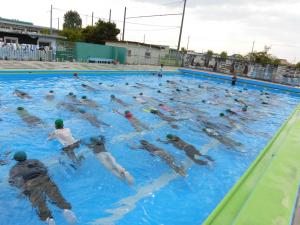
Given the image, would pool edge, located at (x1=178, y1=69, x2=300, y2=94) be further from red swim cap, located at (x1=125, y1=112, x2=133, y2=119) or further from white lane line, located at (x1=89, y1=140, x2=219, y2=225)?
white lane line, located at (x1=89, y1=140, x2=219, y2=225)

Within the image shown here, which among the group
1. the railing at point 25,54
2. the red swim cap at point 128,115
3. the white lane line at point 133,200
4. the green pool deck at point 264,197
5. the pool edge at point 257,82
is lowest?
the white lane line at point 133,200

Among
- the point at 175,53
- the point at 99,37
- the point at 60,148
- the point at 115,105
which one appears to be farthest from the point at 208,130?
the point at 99,37

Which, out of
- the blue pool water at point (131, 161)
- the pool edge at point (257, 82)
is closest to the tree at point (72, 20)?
the pool edge at point (257, 82)

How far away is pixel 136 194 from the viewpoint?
507cm

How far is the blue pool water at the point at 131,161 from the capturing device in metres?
4.56

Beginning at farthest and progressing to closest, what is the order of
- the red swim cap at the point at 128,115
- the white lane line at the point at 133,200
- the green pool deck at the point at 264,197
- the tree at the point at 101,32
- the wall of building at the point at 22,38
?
the tree at the point at 101,32 < the wall of building at the point at 22,38 < the red swim cap at the point at 128,115 < the white lane line at the point at 133,200 < the green pool deck at the point at 264,197

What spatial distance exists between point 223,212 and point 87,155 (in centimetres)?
369

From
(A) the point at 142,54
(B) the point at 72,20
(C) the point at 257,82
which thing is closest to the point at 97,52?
(A) the point at 142,54

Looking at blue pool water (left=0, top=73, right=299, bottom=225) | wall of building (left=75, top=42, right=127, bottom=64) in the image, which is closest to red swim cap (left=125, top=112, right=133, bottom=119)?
blue pool water (left=0, top=73, right=299, bottom=225)

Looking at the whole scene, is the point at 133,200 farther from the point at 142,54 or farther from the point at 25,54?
the point at 142,54

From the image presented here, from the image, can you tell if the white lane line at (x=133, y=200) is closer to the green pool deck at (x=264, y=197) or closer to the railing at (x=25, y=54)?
the green pool deck at (x=264, y=197)

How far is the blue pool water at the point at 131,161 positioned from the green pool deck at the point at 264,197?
3.16 feet

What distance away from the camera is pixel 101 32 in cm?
3850

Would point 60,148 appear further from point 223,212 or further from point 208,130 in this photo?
point 208,130
